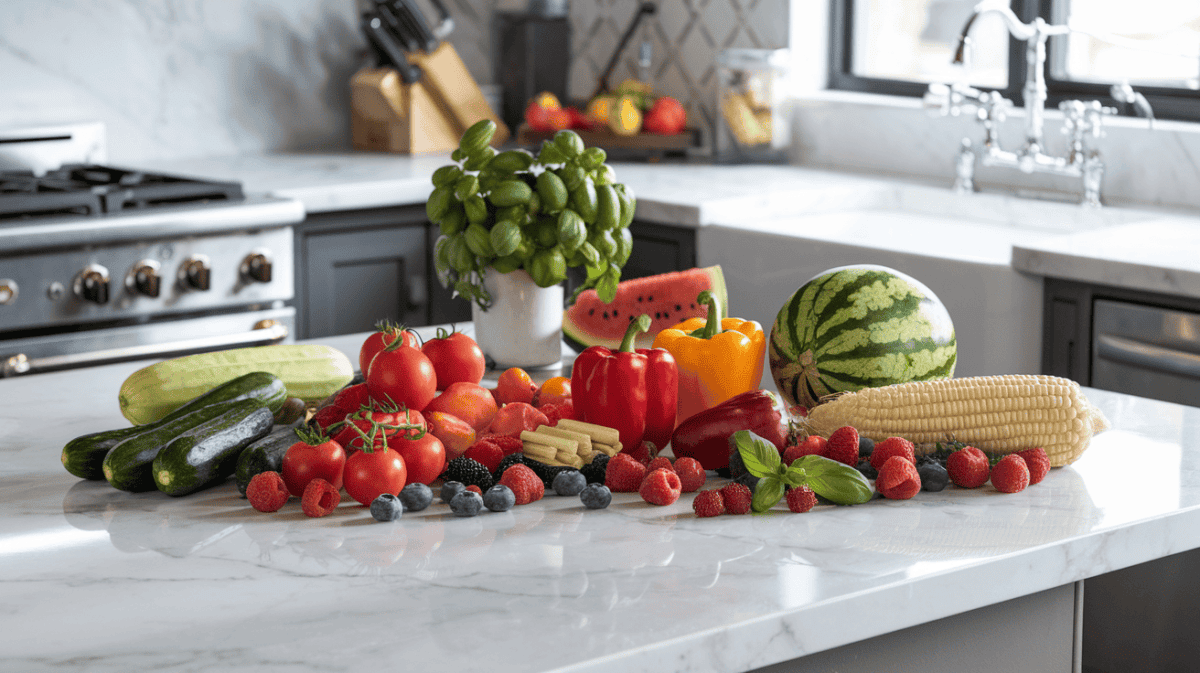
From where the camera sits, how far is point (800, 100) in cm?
405

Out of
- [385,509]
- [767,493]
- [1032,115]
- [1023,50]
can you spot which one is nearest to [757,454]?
[767,493]

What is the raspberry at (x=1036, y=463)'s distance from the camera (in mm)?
1306

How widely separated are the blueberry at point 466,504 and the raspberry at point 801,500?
298 mm

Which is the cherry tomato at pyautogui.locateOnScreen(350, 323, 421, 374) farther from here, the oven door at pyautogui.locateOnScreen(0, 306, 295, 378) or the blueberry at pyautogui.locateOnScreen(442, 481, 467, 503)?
the oven door at pyautogui.locateOnScreen(0, 306, 295, 378)

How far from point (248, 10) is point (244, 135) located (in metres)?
0.39

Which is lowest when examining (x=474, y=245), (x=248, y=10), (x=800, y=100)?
(x=474, y=245)

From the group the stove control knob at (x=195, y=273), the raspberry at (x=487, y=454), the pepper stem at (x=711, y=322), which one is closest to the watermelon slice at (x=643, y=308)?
the pepper stem at (x=711, y=322)

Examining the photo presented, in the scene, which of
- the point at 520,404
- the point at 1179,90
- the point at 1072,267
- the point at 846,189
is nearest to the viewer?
the point at 520,404

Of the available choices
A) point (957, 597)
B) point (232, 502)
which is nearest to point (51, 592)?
point (232, 502)

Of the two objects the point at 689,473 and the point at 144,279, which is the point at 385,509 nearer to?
the point at 689,473

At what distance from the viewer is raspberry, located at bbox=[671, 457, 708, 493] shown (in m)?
1.31

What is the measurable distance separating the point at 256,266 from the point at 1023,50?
214 centimetres

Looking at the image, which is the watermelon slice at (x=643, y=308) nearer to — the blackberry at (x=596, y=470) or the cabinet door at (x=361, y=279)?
the blackberry at (x=596, y=470)

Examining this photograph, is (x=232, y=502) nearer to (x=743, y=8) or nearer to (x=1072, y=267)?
(x=1072, y=267)
